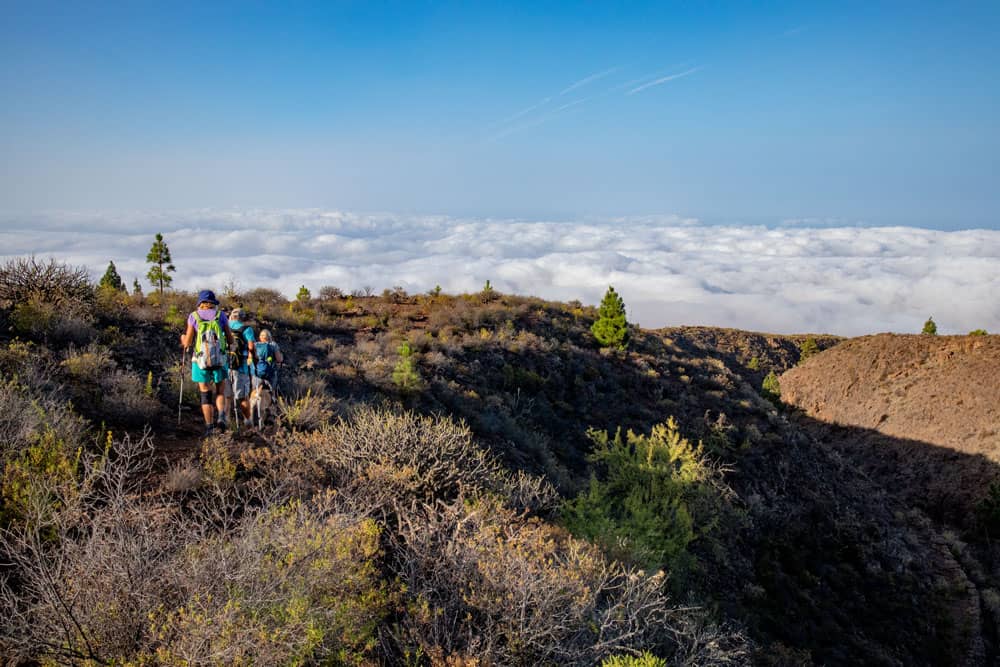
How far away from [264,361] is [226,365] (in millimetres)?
701

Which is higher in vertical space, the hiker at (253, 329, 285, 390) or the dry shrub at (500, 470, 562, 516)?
the hiker at (253, 329, 285, 390)

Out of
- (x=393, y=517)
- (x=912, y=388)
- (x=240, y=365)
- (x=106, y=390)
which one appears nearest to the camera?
(x=393, y=517)

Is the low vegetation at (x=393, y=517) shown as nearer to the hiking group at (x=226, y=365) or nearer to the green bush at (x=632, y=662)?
the green bush at (x=632, y=662)

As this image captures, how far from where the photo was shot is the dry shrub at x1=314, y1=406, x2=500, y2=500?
7.41m

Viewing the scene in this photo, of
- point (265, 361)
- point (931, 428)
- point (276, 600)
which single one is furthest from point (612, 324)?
point (276, 600)

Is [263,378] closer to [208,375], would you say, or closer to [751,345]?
[208,375]

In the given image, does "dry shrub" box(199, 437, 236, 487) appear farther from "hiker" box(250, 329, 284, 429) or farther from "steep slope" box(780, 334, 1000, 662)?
"steep slope" box(780, 334, 1000, 662)

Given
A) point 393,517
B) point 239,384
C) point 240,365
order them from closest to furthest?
point 393,517, point 240,365, point 239,384

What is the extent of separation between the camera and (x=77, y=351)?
35.8 ft

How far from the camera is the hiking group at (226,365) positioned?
8.48 meters

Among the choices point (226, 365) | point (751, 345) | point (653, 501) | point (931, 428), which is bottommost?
point (751, 345)

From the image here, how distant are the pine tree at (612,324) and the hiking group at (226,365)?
1814 cm

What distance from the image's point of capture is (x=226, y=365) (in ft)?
28.6

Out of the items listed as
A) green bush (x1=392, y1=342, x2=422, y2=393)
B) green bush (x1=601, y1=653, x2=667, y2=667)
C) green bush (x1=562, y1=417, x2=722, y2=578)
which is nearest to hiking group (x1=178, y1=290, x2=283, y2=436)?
green bush (x1=392, y1=342, x2=422, y2=393)
